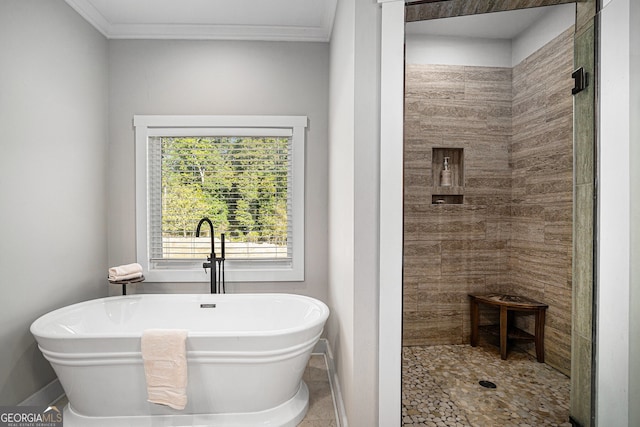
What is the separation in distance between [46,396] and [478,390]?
270cm

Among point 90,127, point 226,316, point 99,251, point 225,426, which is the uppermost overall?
point 90,127

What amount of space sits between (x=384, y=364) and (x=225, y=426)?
1032 mm

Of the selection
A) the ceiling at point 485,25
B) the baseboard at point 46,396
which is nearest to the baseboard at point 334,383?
the baseboard at point 46,396

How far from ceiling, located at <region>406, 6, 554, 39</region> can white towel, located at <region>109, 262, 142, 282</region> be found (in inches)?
100

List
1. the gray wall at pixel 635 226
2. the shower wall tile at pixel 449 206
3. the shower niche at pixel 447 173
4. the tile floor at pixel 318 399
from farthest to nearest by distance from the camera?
the shower niche at pixel 447 173
the shower wall tile at pixel 449 206
the tile floor at pixel 318 399
the gray wall at pixel 635 226

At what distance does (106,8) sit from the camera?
2.69m

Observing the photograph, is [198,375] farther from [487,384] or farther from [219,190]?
[487,384]

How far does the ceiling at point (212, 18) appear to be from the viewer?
2.62 meters

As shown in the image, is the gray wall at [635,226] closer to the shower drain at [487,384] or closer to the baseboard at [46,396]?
the shower drain at [487,384]

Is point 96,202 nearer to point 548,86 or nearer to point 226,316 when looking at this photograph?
point 226,316

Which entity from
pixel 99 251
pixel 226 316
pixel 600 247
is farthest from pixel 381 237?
pixel 99 251

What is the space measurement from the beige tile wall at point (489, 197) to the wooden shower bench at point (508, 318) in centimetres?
6

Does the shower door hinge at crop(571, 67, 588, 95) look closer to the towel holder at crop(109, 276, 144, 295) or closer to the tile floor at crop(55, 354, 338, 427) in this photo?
the tile floor at crop(55, 354, 338, 427)

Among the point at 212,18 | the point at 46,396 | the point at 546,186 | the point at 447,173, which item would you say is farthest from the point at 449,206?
the point at 46,396
